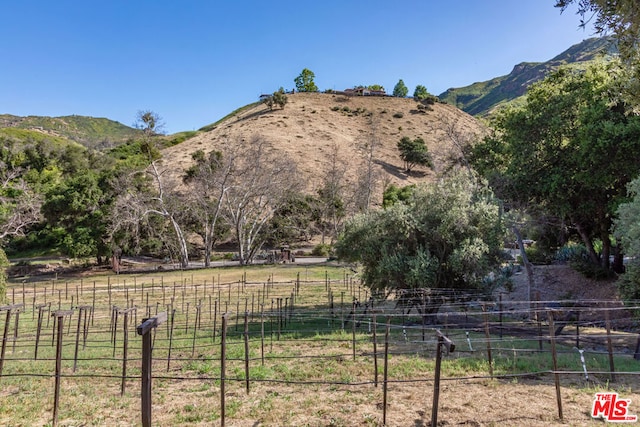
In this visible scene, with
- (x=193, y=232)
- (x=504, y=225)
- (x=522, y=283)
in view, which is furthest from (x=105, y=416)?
(x=193, y=232)

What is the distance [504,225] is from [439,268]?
2.85 meters

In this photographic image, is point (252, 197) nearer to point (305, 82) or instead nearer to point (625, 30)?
point (625, 30)

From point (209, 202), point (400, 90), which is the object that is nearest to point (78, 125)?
point (400, 90)

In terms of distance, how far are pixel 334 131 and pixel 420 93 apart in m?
42.1

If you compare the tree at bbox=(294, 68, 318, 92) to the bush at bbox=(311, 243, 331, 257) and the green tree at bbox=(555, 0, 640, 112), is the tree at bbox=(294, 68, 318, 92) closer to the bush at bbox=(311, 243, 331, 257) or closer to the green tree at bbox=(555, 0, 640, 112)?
the bush at bbox=(311, 243, 331, 257)

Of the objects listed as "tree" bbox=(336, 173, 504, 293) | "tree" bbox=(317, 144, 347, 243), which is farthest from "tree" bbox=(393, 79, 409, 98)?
"tree" bbox=(336, 173, 504, 293)

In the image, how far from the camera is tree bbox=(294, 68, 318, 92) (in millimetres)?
117000

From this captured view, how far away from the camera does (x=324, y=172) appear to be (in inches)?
2402

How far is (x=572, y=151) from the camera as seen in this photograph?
55.3 ft

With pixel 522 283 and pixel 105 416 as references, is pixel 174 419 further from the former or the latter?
pixel 522 283

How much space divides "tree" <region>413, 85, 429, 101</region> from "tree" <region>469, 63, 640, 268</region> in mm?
90364

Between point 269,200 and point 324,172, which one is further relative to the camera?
point 324,172

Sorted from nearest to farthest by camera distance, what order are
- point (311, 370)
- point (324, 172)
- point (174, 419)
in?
1. point (174, 419)
2. point (311, 370)
3. point (324, 172)

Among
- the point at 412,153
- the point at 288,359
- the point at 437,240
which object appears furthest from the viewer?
the point at 412,153
